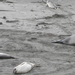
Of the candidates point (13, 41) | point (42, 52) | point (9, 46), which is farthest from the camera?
point (13, 41)

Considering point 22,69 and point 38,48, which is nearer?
point 22,69

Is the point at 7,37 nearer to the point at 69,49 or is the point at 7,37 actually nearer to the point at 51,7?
the point at 69,49

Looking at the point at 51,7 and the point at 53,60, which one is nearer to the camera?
the point at 53,60

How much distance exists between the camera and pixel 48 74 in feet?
8.09

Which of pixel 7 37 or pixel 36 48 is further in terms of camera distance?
pixel 7 37

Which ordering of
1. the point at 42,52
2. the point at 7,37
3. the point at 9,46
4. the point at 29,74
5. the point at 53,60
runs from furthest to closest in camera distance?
the point at 7,37 < the point at 9,46 < the point at 42,52 < the point at 53,60 < the point at 29,74

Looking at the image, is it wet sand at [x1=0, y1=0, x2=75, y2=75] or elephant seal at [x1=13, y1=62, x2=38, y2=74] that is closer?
elephant seal at [x1=13, y1=62, x2=38, y2=74]

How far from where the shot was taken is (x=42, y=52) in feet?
10.8

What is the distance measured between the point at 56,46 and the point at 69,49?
0.84ft

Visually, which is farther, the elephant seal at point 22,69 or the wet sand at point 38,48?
the wet sand at point 38,48

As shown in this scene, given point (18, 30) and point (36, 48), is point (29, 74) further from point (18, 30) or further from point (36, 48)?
point (18, 30)

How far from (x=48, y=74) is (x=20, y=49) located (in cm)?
104

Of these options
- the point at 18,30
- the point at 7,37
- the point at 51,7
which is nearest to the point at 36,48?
the point at 7,37

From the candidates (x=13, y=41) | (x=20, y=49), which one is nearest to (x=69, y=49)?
(x=20, y=49)
